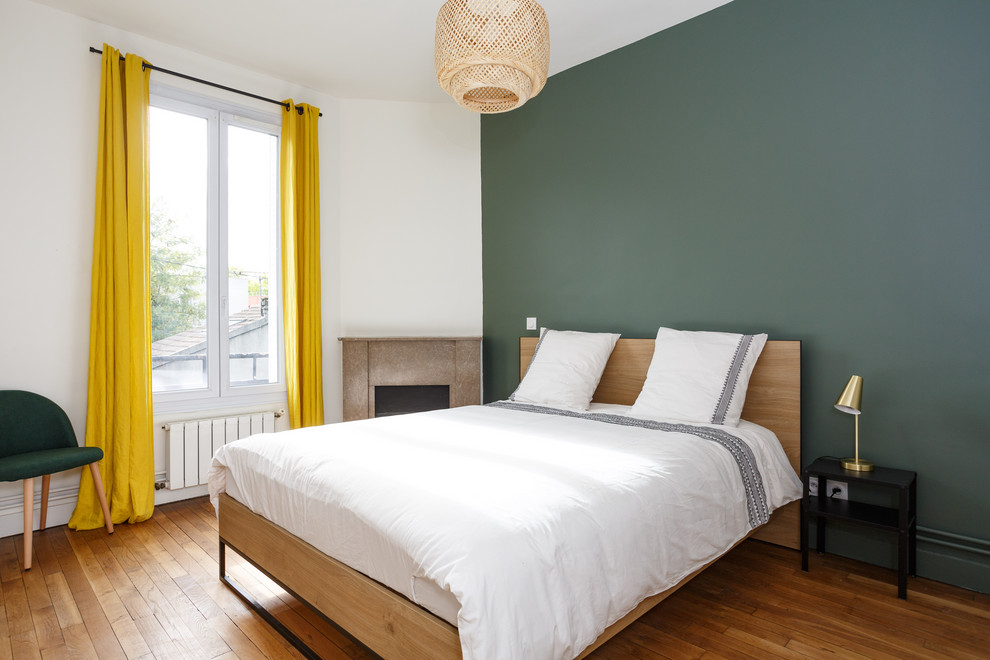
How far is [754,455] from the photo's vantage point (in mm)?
2338

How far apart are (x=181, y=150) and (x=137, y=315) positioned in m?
1.15

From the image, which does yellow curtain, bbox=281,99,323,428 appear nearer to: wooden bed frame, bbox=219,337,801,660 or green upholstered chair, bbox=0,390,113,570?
green upholstered chair, bbox=0,390,113,570

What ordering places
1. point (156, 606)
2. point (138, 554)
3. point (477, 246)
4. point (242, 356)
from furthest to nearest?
point (477, 246), point (242, 356), point (138, 554), point (156, 606)

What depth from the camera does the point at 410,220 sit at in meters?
4.40

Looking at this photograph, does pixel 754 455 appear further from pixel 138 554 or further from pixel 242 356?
pixel 242 356

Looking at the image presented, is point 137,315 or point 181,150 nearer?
point 137,315

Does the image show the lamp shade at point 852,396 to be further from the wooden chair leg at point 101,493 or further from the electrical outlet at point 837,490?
the wooden chair leg at point 101,493

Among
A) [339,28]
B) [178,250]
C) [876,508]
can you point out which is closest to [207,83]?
[339,28]

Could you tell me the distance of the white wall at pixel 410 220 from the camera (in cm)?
430

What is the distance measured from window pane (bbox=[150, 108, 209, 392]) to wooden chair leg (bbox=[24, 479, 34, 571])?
0.94 m

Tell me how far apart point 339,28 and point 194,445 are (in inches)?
108

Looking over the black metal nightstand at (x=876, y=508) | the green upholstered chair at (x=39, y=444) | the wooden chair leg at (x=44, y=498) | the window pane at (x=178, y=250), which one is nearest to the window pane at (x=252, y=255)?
the window pane at (x=178, y=250)

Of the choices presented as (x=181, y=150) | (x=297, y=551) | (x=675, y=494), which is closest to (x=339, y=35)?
(x=181, y=150)

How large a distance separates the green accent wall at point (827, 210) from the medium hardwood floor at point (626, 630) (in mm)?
393
